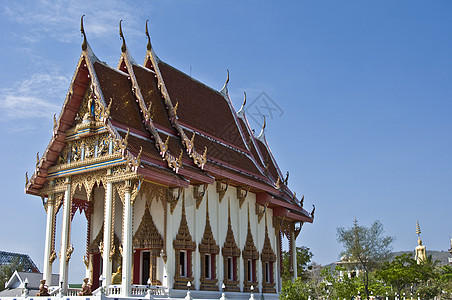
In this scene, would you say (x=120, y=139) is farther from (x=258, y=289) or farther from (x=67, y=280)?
(x=258, y=289)

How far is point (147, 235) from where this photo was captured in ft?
53.6

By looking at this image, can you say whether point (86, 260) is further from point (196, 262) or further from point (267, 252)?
point (267, 252)

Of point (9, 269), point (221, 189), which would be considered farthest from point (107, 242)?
point (9, 269)

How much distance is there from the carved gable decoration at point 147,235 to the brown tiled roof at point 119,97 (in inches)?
107

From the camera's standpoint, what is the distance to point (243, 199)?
66.6 feet

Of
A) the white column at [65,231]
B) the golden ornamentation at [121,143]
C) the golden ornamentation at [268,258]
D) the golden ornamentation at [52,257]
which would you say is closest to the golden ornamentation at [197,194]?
the golden ornamentation at [121,143]

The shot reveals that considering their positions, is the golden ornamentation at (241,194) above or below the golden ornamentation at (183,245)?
above

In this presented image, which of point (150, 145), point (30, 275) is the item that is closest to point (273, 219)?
point (150, 145)

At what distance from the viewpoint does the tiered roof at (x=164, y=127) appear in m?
16.2

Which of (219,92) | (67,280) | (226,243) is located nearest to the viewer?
(67,280)

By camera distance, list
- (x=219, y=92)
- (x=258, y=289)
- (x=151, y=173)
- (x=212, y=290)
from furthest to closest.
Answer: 1. (x=219, y=92)
2. (x=258, y=289)
3. (x=212, y=290)
4. (x=151, y=173)

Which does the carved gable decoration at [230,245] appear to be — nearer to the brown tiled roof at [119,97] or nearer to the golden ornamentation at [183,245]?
the golden ornamentation at [183,245]

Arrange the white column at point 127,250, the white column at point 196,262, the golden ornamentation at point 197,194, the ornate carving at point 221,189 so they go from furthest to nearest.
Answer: the ornate carving at point 221,189
the golden ornamentation at point 197,194
the white column at point 196,262
the white column at point 127,250

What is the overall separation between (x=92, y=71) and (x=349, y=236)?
74.9 feet
